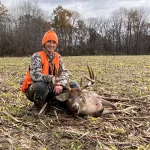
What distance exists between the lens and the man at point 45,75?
5918 mm

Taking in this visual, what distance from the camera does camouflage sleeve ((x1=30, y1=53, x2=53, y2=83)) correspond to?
592 cm

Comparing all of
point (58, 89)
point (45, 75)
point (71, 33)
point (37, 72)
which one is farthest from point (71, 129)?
point (71, 33)

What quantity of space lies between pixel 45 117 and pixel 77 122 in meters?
0.63

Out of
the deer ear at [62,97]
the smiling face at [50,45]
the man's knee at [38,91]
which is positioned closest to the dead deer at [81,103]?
the deer ear at [62,97]

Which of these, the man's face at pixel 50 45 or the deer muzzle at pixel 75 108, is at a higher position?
the man's face at pixel 50 45

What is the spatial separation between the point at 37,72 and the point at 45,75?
166mm

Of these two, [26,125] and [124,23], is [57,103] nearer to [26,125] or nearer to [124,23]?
[26,125]

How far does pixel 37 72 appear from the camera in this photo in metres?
5.95

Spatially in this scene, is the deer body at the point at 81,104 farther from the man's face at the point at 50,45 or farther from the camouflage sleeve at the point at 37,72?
the man's face at the point at 50,45

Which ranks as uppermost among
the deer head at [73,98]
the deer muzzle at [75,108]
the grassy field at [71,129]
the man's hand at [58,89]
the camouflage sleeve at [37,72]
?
the camouflage sleeve at [37,72]

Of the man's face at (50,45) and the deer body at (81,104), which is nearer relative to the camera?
the deer body at (81,104)

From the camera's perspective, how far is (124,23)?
68.6 meters

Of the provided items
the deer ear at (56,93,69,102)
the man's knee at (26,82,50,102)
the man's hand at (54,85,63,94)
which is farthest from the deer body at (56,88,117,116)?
the man's knee at (26,82,50,102)

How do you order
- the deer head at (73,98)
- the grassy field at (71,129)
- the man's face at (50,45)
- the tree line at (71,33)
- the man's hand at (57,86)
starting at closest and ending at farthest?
1. the grassy field at (71,129)
2. the man's hand at (57,86)
3. the deer head at (73,98)
4. the man's face at (50,45)
5. the tree line at (71,33)
